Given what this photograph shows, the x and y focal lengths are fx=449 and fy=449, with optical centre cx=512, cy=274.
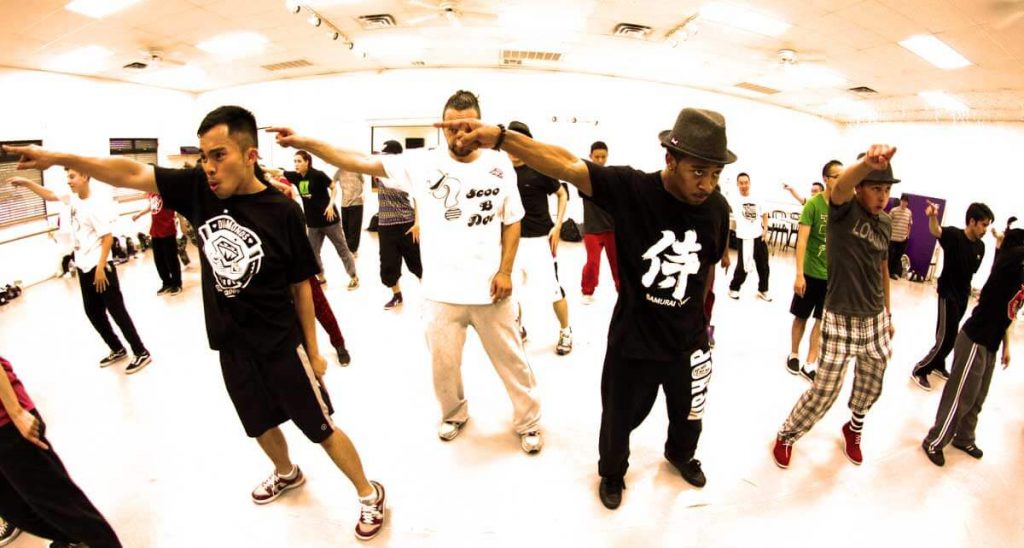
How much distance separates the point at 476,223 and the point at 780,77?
24.2 ft

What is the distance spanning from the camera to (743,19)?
4.81 meters

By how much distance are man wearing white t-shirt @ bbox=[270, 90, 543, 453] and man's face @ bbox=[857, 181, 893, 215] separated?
1.60 meters

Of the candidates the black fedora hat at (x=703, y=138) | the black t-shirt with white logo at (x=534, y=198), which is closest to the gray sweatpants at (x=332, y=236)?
the black t-shirt with white logo at (x=534, y=198)

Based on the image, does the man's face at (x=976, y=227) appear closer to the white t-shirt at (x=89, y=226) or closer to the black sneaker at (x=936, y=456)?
the black sneaker at (x=936, y=456)

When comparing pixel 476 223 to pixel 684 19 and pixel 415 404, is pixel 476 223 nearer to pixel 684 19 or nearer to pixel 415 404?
pixel 415 404

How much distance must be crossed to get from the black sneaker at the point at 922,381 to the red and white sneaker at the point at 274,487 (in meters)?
4.31

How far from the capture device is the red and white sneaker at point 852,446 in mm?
2461

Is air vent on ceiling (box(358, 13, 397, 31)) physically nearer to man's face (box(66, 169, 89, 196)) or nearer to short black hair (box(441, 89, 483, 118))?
man's face (box(66, 169, 89, 196))

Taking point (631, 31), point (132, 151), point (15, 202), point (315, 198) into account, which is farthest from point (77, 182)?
point (132, 151)

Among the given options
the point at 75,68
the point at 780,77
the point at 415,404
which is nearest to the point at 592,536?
the point at 415,404

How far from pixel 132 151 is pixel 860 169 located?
11.8m

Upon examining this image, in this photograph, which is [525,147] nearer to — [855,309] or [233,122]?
[233,122]

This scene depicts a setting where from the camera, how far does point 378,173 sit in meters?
1.92

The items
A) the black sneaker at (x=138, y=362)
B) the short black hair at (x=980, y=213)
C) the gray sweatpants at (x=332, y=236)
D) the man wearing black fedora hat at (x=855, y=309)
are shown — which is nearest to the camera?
the man wearing black fedora hat at (x=855, y=309)
